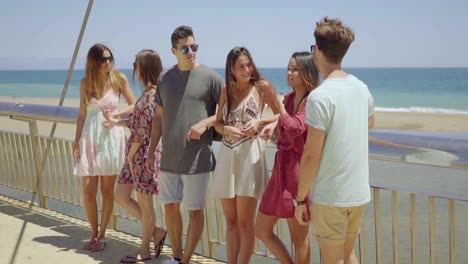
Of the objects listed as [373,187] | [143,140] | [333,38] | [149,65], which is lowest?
[373,187]

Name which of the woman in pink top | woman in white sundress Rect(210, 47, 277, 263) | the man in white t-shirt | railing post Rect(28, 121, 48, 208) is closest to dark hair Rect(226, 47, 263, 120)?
woman in white sundress Rect(210, 47, 277, 263)

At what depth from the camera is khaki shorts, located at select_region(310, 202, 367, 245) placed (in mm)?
2916

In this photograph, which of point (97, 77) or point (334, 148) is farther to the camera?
point (97, 77)

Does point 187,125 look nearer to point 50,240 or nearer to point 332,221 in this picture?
point 332,221

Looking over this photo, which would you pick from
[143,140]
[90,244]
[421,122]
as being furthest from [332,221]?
[421,122]

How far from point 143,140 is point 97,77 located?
0.70 metres

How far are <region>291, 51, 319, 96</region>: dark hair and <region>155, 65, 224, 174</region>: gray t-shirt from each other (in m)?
0.76

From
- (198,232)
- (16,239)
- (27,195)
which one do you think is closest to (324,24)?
(198,232)

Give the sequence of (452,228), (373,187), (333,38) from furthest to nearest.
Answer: (373,187) → (452,228) → (333,38)

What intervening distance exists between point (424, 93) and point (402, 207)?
43.9 metres

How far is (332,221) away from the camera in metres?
2.92

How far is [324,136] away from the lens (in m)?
2.84

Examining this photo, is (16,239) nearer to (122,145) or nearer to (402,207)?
(122,145)

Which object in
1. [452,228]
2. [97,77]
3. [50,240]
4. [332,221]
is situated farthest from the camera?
[50,240]
